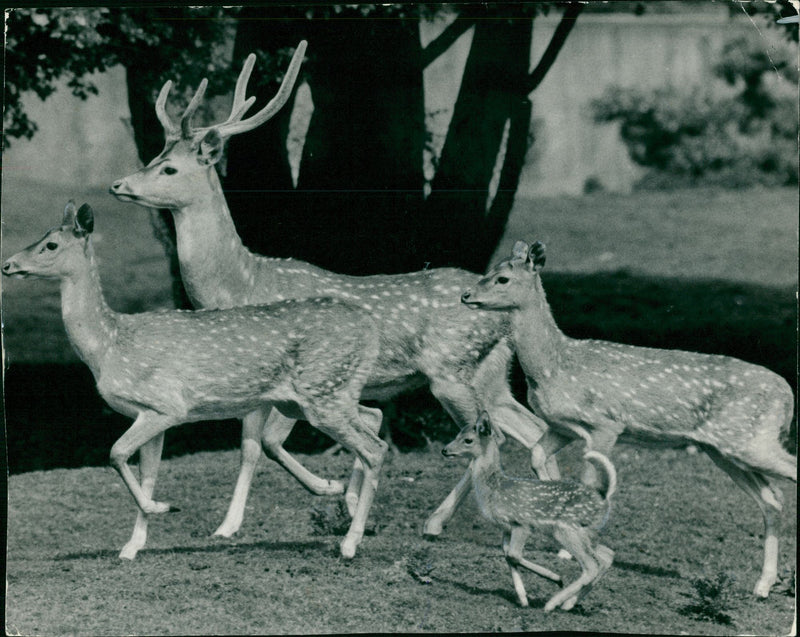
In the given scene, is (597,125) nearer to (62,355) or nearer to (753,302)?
(753,302)

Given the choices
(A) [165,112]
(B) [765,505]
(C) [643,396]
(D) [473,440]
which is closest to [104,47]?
(A) [165,112]

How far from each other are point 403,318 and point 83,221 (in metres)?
1.74

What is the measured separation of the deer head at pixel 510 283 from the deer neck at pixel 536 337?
58mm

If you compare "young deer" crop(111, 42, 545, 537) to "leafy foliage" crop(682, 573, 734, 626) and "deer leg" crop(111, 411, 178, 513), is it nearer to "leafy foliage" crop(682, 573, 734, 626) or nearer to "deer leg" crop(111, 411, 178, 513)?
"deer leg" crop(111, 411, 178, 513)

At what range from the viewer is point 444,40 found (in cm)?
922

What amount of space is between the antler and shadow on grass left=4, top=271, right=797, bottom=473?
6.37ft

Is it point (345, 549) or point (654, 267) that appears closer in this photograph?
point (345, 549)

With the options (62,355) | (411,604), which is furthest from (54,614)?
(62,355)

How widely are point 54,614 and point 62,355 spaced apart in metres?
2.42

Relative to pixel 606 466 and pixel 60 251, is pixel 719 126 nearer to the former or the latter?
pixel 606 466

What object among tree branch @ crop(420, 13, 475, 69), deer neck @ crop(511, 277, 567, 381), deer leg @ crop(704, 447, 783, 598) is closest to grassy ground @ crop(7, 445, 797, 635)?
deer leg @ crop(704, 447, 783, 598)

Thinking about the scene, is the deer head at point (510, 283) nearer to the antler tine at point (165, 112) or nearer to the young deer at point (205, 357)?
the young deer at point (205, 357)

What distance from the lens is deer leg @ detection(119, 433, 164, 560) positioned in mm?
8172

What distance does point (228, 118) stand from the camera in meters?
8.86
